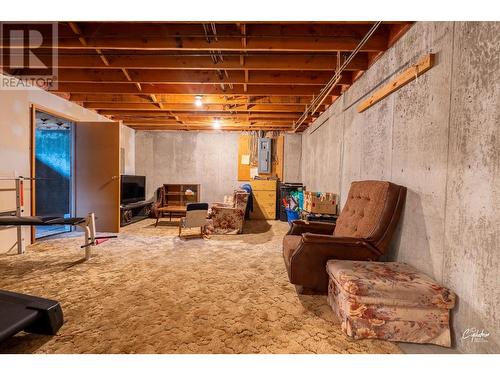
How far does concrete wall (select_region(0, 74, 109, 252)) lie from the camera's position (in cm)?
347

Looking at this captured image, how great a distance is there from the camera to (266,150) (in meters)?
7.48

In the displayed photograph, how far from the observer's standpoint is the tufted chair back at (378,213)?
7.06 ft

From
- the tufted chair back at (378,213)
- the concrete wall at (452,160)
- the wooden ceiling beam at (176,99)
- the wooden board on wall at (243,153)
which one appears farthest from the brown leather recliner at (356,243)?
the wooden board on wall at (243,153)

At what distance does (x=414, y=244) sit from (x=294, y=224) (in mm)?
1290

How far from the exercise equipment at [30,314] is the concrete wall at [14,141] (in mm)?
2369

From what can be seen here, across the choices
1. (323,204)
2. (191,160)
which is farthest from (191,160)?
(323,204)

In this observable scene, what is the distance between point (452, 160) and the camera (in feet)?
5.53

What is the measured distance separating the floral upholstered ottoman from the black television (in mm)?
5703

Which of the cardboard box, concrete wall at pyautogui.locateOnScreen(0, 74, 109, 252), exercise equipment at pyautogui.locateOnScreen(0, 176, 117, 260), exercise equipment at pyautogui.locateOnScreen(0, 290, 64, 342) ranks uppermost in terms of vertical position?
concrete wall at pyautogui.locateOnScreen(0, 74, 109, 252)

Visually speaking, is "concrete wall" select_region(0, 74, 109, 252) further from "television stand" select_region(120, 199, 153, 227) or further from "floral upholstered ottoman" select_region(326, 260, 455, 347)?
"floral upholstered ottoman" select_region(326, 260, 455, 347)

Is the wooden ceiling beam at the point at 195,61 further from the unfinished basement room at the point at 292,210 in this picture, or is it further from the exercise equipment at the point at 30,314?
the exercise equipment at the point at 30,314

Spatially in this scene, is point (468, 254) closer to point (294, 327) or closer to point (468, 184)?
point (468, 184)

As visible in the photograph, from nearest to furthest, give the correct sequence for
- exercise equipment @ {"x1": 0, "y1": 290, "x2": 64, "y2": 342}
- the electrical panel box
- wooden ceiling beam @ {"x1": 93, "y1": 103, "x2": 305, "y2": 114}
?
exercise equipment @ {"x1": 0, "y1": 290, "x2": 64, "y2": 342}
wooden ceiling beam @ {"x1": 93, "y1": 103, "x2": 305, "y2": 114}
the electrical panel box

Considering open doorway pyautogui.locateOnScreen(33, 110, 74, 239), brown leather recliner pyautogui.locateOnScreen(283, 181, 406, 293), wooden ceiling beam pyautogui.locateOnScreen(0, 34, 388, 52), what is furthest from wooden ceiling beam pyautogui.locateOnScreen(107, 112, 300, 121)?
brown leather recliner pyautogui.locateOnScreen(283, 181, 406, 293)
